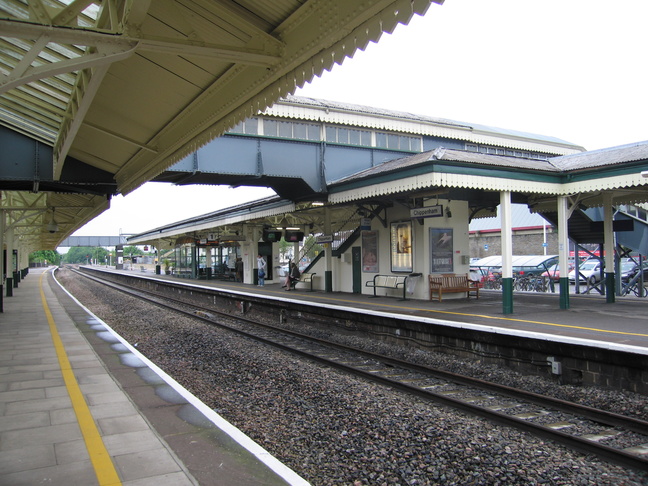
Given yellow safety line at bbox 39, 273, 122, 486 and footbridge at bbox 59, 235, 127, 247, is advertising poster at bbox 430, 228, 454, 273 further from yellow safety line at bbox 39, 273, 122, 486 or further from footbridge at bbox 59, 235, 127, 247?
footbridge at bbox 59, 235, 127, 247

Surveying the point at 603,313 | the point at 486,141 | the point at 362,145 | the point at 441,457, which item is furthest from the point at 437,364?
the point at 486,141

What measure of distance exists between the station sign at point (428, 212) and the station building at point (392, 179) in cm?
3

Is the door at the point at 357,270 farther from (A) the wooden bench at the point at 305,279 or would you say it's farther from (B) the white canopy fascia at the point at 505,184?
(B) the white canopy fascia at the point at 505,184

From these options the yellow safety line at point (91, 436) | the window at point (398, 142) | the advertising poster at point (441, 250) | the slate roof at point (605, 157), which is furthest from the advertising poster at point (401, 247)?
the yellow safety line at point (91, 436)

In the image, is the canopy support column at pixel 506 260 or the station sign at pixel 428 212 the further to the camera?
the station sign at pixel 428 212

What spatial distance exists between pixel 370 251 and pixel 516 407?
11.6 meters

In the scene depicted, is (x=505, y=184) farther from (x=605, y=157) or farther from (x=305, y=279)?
(x=305, y=279)

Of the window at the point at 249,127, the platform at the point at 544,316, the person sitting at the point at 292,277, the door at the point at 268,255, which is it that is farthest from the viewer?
the door at the point at 268,255

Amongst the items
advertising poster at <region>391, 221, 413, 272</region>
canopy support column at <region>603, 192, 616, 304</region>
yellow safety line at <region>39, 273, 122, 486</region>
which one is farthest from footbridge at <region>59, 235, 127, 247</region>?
yellow safety line at <region>39, 273, 122, 486</region>

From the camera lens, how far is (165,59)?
5.91 meters

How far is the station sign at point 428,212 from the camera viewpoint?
13.3 metres

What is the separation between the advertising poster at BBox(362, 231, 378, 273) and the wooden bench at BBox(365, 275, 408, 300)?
23.6 inches

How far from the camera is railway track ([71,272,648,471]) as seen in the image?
4.93m

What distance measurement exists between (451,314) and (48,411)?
29.6 feet
